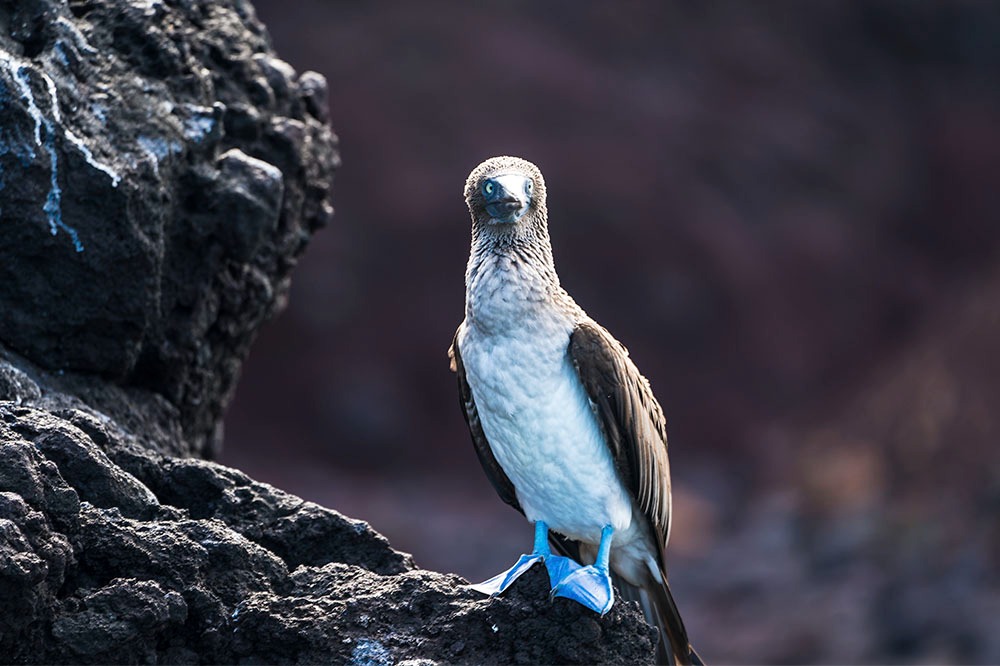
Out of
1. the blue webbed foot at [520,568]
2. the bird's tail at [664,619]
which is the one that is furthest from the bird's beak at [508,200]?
the bird's tail at [664,619]

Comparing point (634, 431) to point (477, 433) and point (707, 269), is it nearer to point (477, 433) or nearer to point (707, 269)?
point (477, 433)

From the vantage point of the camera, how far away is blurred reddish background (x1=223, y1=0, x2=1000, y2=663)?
2214cm

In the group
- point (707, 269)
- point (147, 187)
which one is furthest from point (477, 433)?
point (707, 269)

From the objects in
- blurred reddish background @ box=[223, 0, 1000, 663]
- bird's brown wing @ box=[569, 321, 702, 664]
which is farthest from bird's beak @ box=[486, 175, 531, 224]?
blurred reddish background @ box=[223, 0, 1000, 663]

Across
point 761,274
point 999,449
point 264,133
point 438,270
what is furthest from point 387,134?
point 264,133

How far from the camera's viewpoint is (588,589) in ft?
15.2

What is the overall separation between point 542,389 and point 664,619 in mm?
1327

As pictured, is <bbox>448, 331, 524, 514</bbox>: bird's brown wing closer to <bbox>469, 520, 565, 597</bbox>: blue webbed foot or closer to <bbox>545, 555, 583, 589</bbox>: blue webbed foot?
<bbox>469, 520, 565, 597</bbox>: blue webbed foot

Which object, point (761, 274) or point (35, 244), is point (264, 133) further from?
point (761, 274)

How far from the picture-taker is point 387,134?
27203 millimetres

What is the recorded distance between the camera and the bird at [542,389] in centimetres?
511

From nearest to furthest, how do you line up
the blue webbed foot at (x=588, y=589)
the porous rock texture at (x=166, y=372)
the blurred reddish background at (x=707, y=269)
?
the porous rock texture at (x=166, y=372) → the blue webbed foot at (x=588, y=589) → the blurred reddish background at (x=707, y=269)

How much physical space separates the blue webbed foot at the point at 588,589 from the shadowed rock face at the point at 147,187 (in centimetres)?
243

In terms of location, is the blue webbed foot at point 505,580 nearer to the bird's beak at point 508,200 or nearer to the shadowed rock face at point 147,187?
the bird's beak at point 508,200
